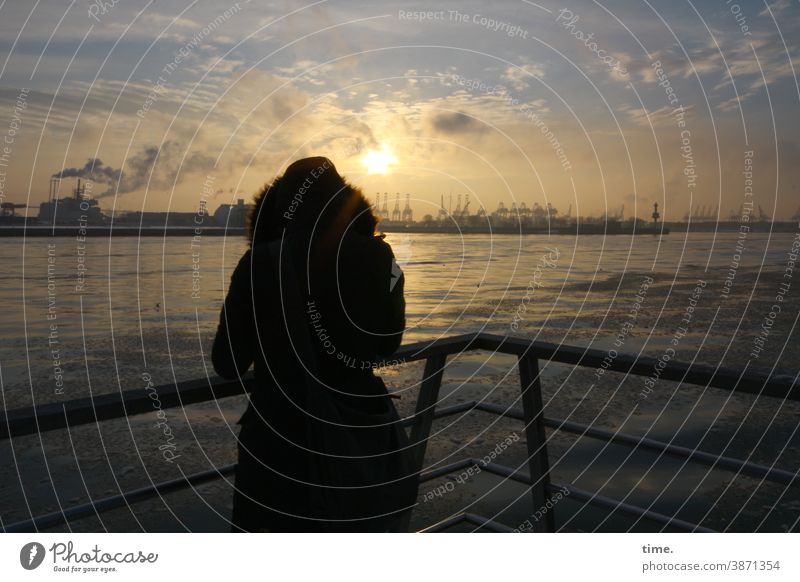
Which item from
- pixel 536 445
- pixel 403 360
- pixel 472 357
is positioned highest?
pixel 403 360

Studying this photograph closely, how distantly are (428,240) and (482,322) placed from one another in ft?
147

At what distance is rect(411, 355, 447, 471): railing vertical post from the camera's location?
3000mm


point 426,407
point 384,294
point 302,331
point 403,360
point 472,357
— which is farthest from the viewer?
point 472,357

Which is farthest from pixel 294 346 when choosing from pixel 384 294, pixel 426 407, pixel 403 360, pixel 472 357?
pixel 472 357

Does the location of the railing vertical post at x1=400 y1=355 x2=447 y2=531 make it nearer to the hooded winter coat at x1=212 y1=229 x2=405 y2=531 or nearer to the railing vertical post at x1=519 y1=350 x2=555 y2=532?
the railing vertical post at x1=519 y1=350 x2=555 y2=532

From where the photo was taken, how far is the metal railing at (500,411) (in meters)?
1.80

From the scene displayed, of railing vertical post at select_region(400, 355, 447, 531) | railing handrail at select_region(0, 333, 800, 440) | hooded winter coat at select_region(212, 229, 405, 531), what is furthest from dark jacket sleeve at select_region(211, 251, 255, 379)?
railing vertical post at select_region(400, 355, 447, 531)

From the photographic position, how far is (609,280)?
1972 inches

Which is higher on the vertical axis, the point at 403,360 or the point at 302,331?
the point at 302,331

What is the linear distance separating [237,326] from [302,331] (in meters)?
0.19

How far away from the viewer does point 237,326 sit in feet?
6.30

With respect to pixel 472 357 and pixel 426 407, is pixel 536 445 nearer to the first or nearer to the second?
pixel 426 407

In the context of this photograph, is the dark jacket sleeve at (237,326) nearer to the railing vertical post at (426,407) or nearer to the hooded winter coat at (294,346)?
the hooded winter coat at (294,346)

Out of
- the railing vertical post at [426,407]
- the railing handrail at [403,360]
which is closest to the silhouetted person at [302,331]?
the railing handrail at [403,360]
